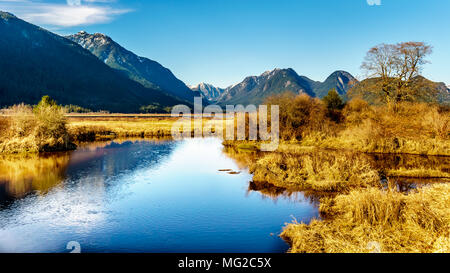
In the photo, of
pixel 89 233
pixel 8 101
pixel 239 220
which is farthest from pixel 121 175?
pixel 8 101

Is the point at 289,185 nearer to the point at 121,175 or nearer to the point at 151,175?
the point at 151,175

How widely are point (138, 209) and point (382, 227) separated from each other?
9.78 metres

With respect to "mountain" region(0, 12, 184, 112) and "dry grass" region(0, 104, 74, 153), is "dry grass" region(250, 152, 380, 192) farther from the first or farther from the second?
"mountain" region(0, 12, 184, 112)

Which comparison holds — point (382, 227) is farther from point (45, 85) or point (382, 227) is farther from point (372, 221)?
point (45, 85)

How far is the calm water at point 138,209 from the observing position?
9.98m

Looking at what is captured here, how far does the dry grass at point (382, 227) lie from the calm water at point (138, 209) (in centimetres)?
103

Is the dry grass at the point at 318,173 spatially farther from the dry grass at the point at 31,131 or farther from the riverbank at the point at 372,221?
the dry grass at the point at 31,131

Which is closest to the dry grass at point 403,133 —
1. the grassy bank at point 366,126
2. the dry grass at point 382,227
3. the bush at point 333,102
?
the grassy bank at point 366,126

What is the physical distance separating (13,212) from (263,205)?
35.9ft

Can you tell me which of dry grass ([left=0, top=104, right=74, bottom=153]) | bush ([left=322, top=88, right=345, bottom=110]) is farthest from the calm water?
bush ([left=322, top=88, right=345, bottom=110])

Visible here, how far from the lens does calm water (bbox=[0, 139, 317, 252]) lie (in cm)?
998

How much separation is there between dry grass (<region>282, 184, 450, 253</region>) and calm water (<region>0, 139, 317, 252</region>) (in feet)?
3.37

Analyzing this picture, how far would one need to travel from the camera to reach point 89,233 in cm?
1061

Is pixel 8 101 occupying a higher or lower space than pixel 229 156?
higher
